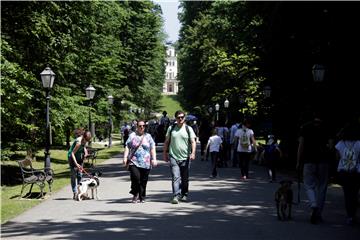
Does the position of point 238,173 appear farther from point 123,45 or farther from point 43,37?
point 123,45

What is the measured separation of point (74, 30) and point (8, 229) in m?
15.5

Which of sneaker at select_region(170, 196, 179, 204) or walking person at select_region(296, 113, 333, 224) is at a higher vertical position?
walking person at select_region(296, 113, 333, 224)

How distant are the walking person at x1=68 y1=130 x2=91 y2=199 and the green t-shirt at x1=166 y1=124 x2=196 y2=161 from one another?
2.15m

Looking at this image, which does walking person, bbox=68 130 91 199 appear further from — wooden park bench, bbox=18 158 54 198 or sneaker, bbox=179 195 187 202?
sneaker, bbox=179 195 187 202

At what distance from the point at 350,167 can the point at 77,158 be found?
21.5 feet

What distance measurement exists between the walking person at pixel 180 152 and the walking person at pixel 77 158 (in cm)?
214

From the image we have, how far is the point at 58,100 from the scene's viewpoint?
2500cm

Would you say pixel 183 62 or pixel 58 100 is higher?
pixel 183 62

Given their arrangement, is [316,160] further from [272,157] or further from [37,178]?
[37,178]

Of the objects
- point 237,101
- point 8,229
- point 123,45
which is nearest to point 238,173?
point 8,229

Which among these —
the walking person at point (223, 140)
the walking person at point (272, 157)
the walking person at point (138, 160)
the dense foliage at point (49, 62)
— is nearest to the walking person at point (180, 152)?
the walking person at point (138, 160)

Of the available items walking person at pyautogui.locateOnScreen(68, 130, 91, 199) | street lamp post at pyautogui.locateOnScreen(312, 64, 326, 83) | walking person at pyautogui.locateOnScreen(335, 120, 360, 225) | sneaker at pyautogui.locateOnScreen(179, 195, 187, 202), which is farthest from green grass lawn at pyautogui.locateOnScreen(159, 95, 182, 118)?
walking person at pyautogui.locateOnScreen(335, 120, 360, 225)

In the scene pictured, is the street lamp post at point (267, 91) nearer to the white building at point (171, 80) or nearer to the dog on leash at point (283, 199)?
the dog on leash at point (283, 199)

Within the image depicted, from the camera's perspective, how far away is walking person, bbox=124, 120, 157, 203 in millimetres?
12289
